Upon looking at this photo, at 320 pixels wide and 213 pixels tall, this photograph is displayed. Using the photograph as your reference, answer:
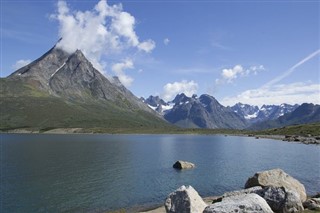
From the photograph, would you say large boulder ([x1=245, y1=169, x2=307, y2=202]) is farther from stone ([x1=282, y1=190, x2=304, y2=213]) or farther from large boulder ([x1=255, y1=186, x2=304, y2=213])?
stone ([x1=282, y1=190, x2=304, y2=213])

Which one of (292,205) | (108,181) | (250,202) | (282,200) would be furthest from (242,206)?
(108,181)

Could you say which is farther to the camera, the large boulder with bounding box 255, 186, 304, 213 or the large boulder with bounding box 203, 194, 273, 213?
the large boulder with bounding box 255, 186, 304, 213

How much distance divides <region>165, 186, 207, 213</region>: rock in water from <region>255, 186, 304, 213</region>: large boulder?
9244 millimetres

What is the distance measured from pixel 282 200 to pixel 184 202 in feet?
40.1

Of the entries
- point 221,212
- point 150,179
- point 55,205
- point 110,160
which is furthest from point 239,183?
point 110,160

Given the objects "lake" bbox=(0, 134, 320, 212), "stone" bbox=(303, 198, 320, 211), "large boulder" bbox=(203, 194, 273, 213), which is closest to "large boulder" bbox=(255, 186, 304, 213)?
"stone" bbox=(303, 198, 320, 211)

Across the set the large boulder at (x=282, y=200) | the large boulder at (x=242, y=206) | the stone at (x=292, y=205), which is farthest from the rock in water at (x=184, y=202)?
the stone at (x=292, y=205)

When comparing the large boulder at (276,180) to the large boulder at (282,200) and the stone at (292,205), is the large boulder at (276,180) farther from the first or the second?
the stone at (292,205)

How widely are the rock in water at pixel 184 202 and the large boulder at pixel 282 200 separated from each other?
30.3 ft

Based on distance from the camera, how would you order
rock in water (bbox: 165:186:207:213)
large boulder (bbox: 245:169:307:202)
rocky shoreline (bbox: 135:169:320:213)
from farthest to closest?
1. large boulder (bbox: 245:169:307:202)
2. rock in water (bbox: 165:186:207:213)
3. rocky shoreline (bbox: 135:169:320:213)

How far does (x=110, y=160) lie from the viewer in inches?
4916

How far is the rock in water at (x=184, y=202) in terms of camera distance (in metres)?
34.5

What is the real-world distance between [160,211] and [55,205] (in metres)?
21.7

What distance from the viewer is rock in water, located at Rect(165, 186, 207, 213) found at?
3451cm
